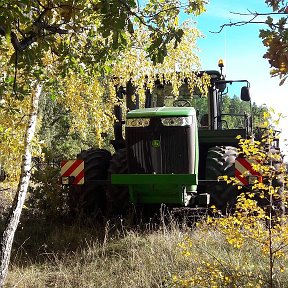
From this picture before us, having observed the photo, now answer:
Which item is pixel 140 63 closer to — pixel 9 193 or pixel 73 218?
pixel 73 218

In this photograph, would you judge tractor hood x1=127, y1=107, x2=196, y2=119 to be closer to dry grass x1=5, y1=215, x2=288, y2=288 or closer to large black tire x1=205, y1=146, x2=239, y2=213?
large black tire x1=205, y1=146, x2=239, y2=213

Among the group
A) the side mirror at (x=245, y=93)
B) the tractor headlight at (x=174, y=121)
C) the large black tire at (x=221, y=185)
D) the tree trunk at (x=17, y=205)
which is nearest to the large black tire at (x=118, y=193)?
the tractor headlight at (x=174, y=121)

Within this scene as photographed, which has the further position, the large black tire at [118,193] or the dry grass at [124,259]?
the large black tire at [118,193]

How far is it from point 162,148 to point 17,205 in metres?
2.00

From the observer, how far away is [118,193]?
271 inches

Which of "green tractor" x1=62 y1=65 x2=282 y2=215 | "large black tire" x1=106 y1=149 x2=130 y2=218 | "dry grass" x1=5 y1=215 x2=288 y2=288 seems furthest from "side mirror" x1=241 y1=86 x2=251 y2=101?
"dry grass" x1=5 y1=215 x2=288 y2=288

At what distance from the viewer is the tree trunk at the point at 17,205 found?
4.97m

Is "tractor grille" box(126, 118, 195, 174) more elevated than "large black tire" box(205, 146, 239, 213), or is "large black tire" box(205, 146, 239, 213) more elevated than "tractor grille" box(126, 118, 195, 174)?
"tractor grille" box(126, 118, 195, 174)

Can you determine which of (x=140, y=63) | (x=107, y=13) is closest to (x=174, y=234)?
(x=140, y=63)

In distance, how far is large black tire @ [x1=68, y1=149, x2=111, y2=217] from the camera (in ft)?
23.6

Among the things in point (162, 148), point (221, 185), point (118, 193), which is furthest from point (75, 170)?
point (221, 185)

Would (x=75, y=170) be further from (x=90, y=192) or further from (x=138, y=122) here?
(x=138, y=122)

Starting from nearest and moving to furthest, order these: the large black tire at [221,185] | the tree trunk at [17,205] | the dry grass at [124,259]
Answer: the dry grass at [124,259]
the tree trunk at [17,205]
the large black tire at [221,185]

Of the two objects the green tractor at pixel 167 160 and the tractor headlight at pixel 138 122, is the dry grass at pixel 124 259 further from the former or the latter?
the tractor headlight at pixel 138 122
